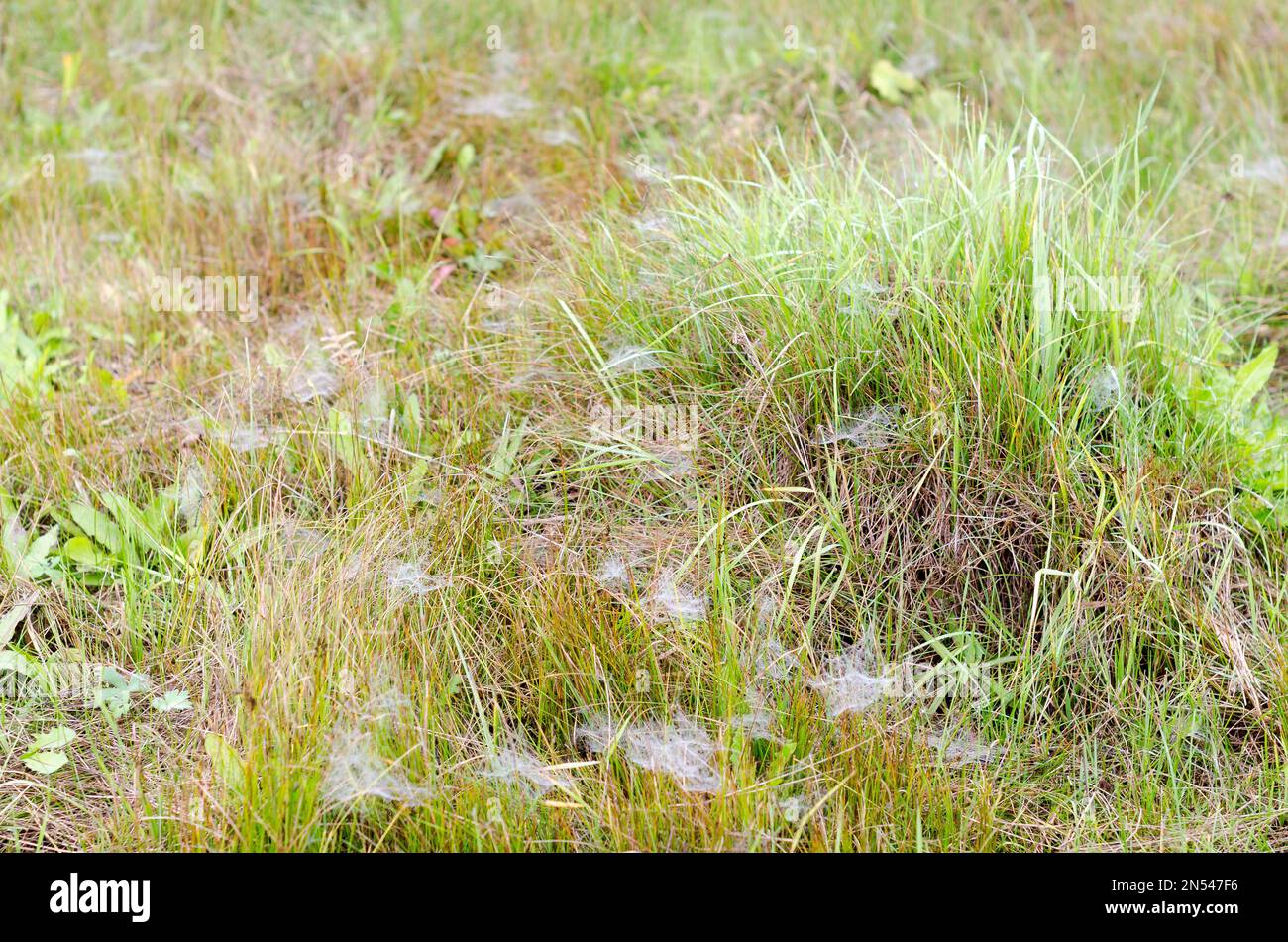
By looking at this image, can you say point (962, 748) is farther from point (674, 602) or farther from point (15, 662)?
point (15, 662)

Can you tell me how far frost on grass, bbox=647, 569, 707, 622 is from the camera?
7.66 feet

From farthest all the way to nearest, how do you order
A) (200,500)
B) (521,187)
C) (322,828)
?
(521,187) < (200,500) < (322,828)

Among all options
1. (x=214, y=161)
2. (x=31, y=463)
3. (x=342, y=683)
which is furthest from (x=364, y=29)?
(x=342, y=683)

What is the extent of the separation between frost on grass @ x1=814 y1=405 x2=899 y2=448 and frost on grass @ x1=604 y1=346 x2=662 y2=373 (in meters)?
0.45

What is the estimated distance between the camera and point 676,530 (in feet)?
8.18

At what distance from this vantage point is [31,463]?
2.81m

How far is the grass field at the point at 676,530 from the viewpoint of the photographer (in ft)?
7.11

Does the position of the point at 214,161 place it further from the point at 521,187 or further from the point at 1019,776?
Answer: the point at 1019,776

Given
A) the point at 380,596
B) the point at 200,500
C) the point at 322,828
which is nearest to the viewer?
the point at 322,828

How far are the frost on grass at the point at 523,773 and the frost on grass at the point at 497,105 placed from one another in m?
2.61

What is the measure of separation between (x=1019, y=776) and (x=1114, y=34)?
341 centimetres

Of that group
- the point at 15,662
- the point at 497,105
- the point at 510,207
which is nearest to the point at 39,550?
the point at 15,662

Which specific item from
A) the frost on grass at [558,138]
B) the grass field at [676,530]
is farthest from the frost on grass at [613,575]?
the frost on grass at [558,138]

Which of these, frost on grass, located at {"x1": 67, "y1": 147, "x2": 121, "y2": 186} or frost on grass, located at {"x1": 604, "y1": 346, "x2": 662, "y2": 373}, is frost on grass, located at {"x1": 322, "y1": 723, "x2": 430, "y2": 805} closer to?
frost on grass, located at {"x1": 604, "y1": 346, "x2": 662, "y2": 373}
